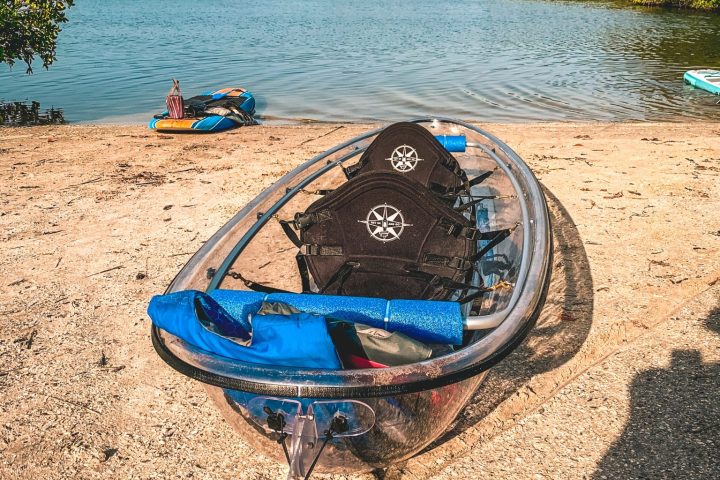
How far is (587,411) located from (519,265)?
2.98ft

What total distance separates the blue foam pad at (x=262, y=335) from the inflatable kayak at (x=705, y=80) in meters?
15.5

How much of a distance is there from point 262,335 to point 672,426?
2.30 metres

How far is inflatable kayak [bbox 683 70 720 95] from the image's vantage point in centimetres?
1420

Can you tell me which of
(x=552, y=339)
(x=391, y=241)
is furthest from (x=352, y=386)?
(x=552, y=339)

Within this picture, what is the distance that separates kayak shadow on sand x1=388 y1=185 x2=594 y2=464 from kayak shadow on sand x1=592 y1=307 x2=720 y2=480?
0.55 meters

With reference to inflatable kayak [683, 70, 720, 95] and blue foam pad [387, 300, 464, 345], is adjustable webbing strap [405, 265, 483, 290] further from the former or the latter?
inflatable kayak [683, 70, 720, 95]

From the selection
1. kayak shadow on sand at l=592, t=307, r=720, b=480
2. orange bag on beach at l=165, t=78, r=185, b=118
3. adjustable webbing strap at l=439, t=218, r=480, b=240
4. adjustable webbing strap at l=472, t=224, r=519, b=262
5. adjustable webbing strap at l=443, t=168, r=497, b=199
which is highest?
orange bag on beach at l=165, t=78, r=185, b=118

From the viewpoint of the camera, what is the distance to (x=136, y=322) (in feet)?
14.1

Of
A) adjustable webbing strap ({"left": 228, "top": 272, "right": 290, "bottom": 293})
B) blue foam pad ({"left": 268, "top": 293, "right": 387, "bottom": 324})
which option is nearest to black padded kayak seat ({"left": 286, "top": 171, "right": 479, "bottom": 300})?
adjustable webbing strap ({"left": 228, "top": 272, "right": 290, "bottom": 293})

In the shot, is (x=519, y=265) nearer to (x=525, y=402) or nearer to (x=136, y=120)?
(x=525, y=402)

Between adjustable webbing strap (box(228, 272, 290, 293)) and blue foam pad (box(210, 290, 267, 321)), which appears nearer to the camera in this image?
blue foam pad (box(210, 290, 267, 321))

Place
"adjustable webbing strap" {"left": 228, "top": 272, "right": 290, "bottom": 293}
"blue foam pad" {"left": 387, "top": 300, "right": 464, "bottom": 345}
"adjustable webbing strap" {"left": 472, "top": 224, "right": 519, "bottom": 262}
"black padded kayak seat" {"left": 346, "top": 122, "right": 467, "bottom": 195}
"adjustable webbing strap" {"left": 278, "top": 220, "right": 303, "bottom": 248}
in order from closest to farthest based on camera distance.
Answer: "blue foam pad" {"left": 387, "top": 300, "right": 464, "bottom": 345}
"adjustable webbing strap" {"left": 228, "top": 272, "right": 290, "bottom": 293}
"adjustable webbing strap" {"left": 472, "top": 224, "right": 519, "bottom": 262}
"adjustable webbing strap" {"left": 278, "top": 220, "right": 303, "bottom": 248}
"black padded kayak seat" {"left": 346, "top": 122, "right": 467, "bottom": 195}

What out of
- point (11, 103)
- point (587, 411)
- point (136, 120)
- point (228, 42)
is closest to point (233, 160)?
point (136, 120)

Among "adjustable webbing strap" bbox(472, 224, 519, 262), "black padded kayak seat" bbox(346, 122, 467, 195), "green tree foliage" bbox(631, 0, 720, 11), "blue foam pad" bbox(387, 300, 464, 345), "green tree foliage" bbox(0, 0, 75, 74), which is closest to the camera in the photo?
"blue foam pad" bbox(387, 300, 464, 345)
